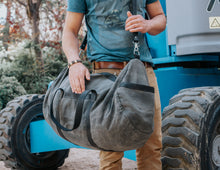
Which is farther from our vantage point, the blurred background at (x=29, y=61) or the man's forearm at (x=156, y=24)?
the blurred background at (x=29, y=61)

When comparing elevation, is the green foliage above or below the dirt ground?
above

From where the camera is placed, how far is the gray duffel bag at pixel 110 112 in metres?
1.35

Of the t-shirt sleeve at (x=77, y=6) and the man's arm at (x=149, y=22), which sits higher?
the t-shirt sleeve at (x=77, y=6)

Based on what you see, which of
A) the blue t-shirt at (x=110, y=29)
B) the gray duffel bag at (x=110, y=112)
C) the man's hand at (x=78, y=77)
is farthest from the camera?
the blue t-shirt at (x=110, y=29)

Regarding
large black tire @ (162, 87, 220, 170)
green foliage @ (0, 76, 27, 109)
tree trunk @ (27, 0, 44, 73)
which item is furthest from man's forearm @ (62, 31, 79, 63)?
tree trunk @ (27, 0, 44, 73)

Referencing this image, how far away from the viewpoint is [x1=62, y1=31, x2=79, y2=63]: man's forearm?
1754 mm

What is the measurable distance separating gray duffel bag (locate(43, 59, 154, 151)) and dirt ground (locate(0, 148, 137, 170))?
2.43 meters

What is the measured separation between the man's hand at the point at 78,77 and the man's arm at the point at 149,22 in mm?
331

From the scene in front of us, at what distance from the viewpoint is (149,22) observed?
5.56ft

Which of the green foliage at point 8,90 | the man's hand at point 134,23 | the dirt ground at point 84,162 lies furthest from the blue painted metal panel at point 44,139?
the green foliage at point 8,90

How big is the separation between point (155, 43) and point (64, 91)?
71.7 inches

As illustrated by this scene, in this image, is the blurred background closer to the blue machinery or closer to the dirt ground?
the dirt ground

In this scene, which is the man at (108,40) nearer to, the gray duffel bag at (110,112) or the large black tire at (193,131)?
the gray duffel bag at (110,112)

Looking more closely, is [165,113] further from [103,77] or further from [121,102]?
[121,102]
